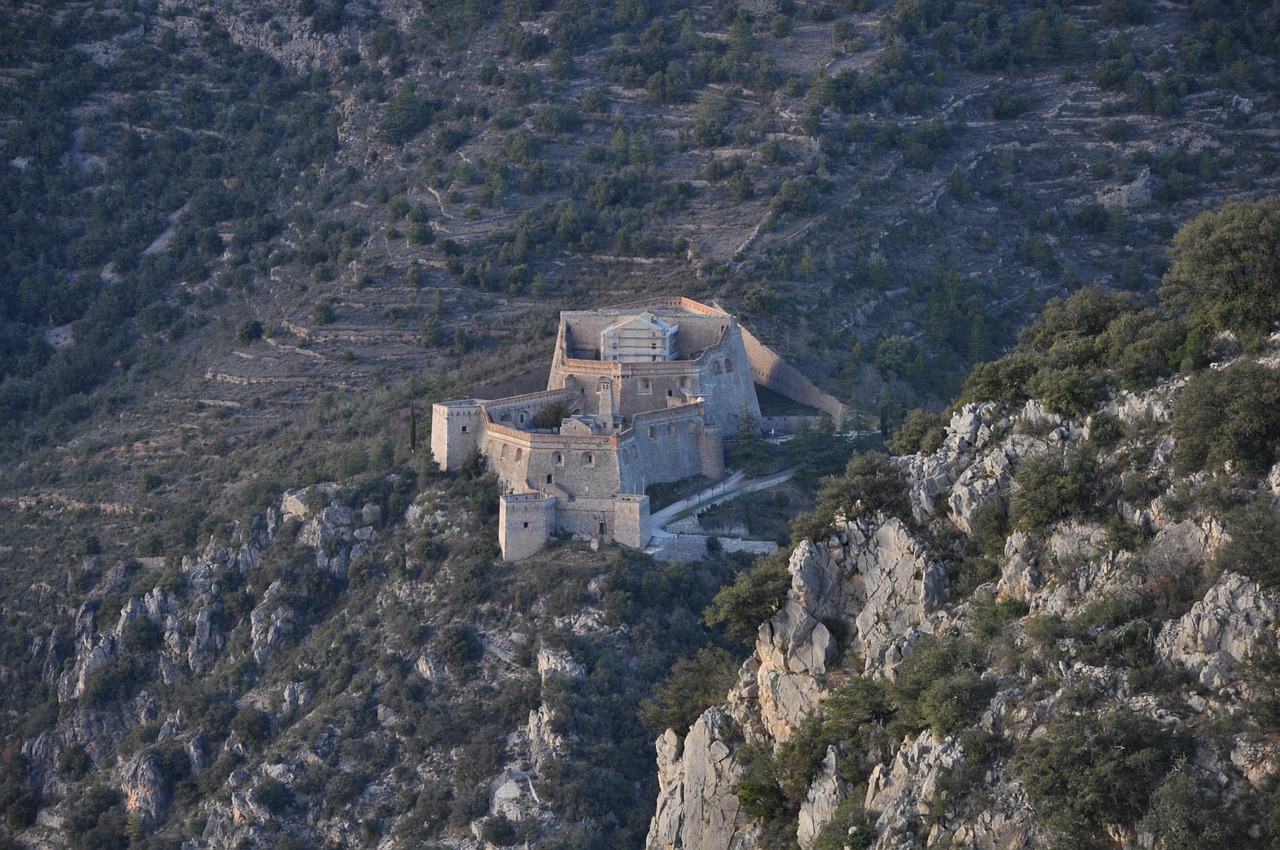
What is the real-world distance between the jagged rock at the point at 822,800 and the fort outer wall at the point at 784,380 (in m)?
37.6

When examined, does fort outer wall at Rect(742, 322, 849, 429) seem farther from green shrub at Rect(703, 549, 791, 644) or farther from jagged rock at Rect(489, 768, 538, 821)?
green shrub at Rect(703, 549, 791, 644)

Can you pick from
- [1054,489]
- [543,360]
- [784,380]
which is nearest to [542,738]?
[543,360]

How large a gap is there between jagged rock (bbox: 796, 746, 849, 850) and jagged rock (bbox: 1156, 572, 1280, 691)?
5970mm

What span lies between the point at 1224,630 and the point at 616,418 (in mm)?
38642

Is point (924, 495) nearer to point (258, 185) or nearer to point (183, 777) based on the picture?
point (183, 777)

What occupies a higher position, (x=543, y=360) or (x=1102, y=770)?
(x=1102, y=770)

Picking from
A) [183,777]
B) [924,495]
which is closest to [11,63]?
[183,777]

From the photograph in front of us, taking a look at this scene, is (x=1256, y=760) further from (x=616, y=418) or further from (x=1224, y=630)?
(x=616, y=418)

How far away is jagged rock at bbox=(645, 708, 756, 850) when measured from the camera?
3309cm

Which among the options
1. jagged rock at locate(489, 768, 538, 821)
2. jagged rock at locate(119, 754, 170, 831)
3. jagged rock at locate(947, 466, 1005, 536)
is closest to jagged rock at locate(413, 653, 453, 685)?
jagged rock at locate(489, 768, 538, 821)

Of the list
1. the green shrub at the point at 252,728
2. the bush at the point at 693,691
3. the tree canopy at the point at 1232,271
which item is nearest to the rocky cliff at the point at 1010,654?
the bush at the point at 693,691

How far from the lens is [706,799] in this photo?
3375 cm

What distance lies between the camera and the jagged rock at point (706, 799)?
33094 mm

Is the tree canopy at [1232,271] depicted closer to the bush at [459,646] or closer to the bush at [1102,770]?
the bush at [1102,770]
